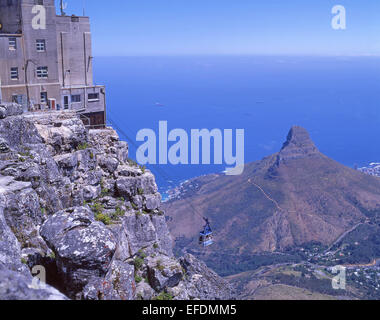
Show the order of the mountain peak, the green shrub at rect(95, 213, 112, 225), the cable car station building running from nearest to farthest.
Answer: the green shrub at rect(95, 213, 112, 225), the cable car station building, the mountain peak

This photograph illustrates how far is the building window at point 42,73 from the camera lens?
23.9 meters

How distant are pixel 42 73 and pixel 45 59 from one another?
2.73ft

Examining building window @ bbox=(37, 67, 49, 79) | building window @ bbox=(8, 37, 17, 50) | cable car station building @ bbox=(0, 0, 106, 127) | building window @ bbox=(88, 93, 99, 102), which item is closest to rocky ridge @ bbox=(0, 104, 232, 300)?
cable car station building @ bbox=(0, 0, 106, 127)

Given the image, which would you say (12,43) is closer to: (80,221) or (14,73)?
(14,73)

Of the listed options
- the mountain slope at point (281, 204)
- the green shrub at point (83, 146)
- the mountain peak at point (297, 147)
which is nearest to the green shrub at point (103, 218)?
the green shrub at point (83, 146)

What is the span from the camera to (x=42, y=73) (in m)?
24.1

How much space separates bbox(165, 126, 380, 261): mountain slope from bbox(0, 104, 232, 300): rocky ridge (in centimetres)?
7174

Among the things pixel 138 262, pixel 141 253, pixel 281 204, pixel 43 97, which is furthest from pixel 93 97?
pixel 281 204

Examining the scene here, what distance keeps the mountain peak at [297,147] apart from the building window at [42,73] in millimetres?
103814

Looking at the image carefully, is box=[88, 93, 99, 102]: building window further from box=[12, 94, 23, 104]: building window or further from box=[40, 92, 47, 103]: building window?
box=[12, 94, 23, 104]: building window

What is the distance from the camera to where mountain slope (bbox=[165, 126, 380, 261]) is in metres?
98.2
